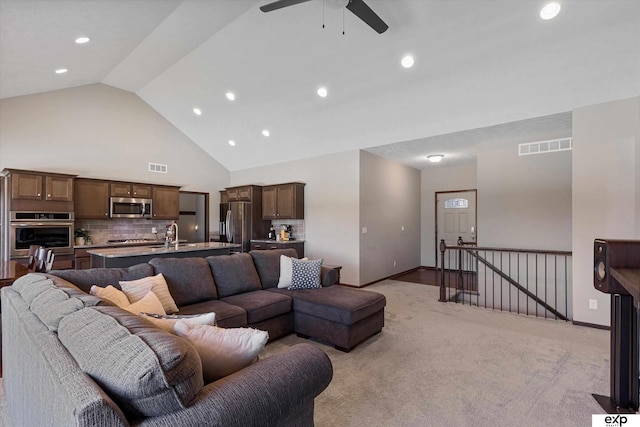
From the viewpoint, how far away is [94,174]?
622 centimetres

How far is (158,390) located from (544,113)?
4896mm

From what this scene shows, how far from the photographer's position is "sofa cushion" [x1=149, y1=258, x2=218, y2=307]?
2.99 meters

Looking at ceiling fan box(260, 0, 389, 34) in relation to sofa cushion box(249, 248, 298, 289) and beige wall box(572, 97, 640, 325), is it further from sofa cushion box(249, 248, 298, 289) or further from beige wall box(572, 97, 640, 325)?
beige wall box(572, 97, 640, 325)

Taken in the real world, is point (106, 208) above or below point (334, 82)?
below

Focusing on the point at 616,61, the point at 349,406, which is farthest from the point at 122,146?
the point at 616,61

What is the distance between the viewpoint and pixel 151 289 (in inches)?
104

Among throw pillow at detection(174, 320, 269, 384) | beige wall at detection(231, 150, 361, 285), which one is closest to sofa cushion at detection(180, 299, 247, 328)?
throw pillow at detection(174, 320, 269, 384)

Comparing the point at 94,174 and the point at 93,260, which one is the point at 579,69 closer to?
the point at 93,260

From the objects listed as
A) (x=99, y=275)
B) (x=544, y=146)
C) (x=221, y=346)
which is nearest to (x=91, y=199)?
(x=99, y=275)

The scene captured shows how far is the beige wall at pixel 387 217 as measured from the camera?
5.93m

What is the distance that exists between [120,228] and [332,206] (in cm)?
463

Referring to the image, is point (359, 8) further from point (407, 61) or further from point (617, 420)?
point (617, 420)

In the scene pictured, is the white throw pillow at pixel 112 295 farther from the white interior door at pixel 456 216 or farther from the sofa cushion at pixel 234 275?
the white interior door at pixel 456 216

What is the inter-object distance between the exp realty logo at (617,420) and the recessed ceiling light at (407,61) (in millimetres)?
3767
